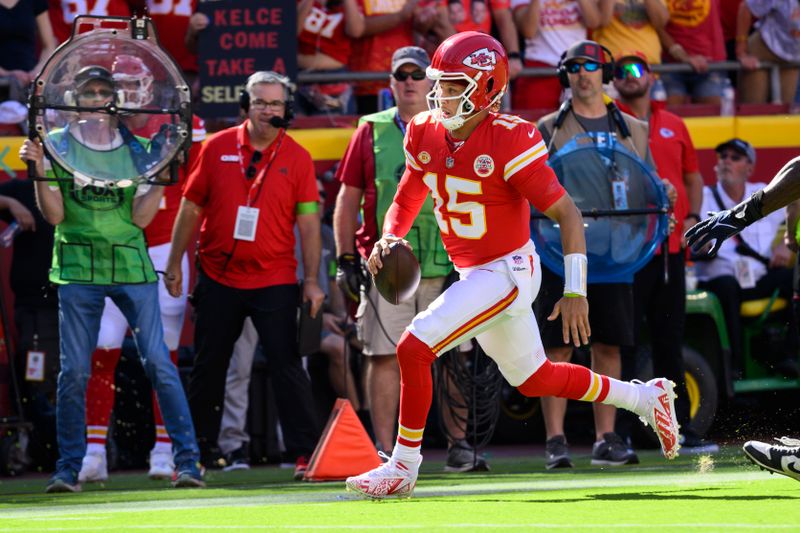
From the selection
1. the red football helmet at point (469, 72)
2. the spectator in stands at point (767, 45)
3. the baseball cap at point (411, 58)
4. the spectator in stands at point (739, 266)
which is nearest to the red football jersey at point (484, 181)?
the red football helmet at point (469, 72)

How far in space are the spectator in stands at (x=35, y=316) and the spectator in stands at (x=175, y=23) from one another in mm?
1852

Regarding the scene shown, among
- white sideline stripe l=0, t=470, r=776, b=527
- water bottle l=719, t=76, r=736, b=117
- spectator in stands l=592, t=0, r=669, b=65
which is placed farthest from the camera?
spectator in stands l=592, t=0, r=669, b=65

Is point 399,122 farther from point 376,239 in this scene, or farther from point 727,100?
point 727,100

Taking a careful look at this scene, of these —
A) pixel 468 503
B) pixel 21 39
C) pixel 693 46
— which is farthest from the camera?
pixel 693 46

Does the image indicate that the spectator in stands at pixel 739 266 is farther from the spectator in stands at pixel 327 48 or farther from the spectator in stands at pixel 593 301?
the spectator in stands at pixel 327 48

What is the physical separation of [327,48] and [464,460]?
3930 millimetres

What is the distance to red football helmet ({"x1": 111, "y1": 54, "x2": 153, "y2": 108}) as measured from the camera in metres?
9.41

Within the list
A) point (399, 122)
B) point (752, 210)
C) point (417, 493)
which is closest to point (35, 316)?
point (399, 122)

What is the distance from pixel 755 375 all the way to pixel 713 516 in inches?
238

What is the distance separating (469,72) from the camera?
7.26 metres

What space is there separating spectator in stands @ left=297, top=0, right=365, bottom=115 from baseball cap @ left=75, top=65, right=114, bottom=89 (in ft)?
9.54

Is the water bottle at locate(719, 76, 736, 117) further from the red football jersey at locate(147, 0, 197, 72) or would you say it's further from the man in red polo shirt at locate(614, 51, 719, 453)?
the red football jersey at locate(147, 0, 197, 72)

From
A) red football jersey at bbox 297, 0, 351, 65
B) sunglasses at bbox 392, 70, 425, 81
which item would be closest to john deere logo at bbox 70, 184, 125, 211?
sunglasses at bbox 392, 70, 425, 81

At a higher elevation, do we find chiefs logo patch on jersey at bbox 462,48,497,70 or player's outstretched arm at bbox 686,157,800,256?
chiefs logo patch on jersey at bbox 462,48,497,70
